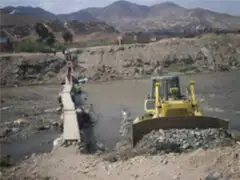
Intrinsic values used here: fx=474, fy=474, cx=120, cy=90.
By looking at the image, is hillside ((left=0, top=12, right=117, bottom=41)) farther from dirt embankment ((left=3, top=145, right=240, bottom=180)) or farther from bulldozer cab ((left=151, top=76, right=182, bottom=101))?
dirt embankment ((left=3, top=145, right=240, bottom=180))

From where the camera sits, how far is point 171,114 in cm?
1452

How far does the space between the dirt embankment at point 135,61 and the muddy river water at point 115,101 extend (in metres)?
3.68

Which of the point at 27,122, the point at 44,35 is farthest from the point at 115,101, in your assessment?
the point at 44,35

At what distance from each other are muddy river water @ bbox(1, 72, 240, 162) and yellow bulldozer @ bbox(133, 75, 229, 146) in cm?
326

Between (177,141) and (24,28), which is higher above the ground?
(24,28)

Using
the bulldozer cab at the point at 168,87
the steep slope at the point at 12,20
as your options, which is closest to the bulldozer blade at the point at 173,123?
the bulldozer cab at the point at 168,87

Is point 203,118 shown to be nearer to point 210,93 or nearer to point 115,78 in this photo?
point 210,93

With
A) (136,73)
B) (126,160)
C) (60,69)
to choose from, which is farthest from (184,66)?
(126,160)

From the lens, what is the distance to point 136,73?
48250mm

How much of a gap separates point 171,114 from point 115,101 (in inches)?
694

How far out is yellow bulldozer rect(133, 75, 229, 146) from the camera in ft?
45.7

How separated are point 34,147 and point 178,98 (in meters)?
5.95

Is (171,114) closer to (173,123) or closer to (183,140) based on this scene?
(173,123)

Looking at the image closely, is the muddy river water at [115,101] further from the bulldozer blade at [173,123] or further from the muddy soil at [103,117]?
the bulldozer blade at [173,123]
